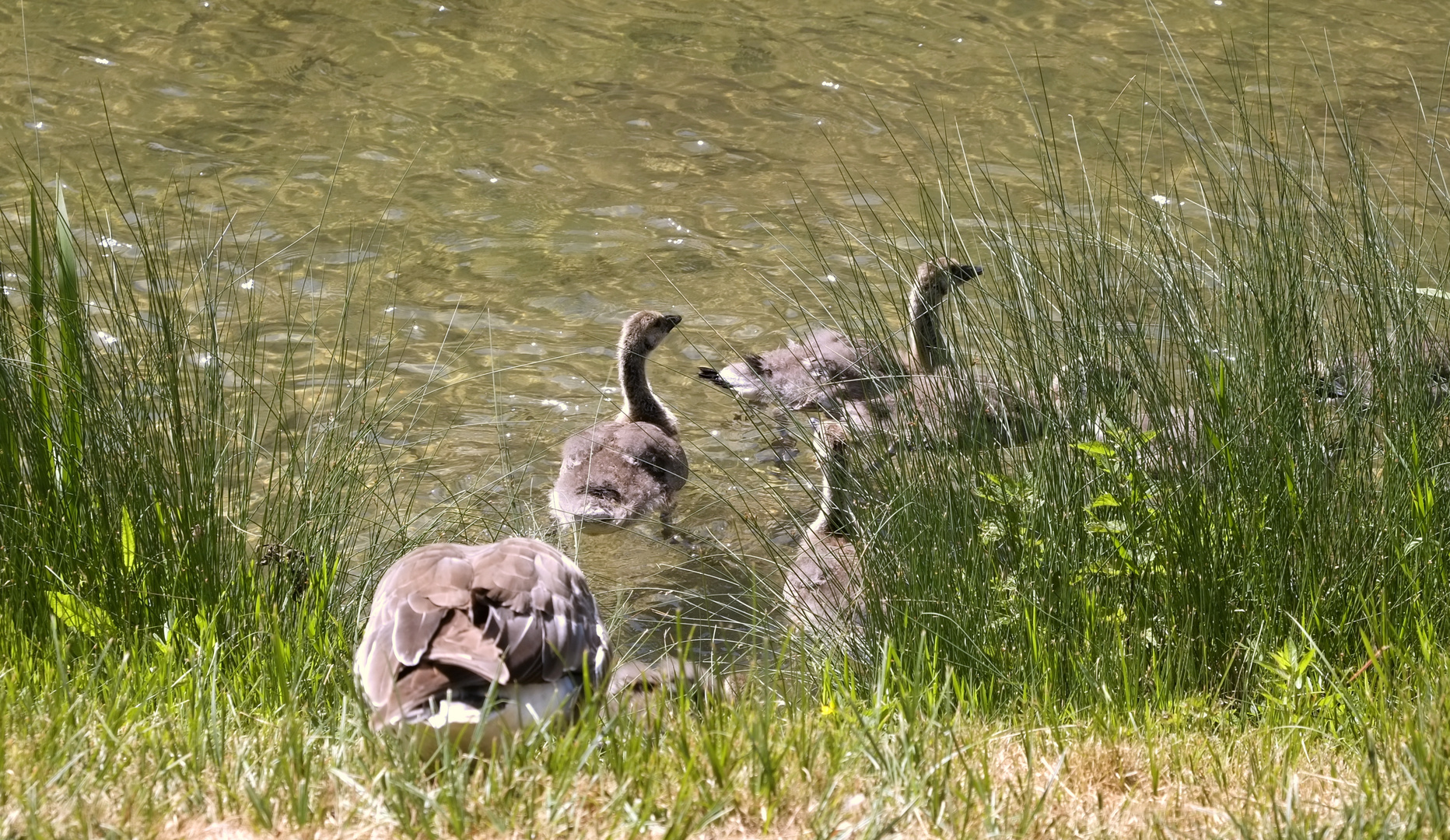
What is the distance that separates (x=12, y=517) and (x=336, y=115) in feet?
24.8

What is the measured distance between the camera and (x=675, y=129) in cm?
1184

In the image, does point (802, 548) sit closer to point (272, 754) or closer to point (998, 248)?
point (998, 248)

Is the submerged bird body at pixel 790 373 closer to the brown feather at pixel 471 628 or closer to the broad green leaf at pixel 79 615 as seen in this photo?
the brown feather at pixel 471 628

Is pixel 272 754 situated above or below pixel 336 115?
above

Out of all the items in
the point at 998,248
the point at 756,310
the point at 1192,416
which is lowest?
the point at 756,310

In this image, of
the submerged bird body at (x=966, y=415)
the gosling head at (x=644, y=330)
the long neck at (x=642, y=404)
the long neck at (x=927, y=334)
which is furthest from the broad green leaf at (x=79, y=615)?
the gosling head at (x=644, y=330)

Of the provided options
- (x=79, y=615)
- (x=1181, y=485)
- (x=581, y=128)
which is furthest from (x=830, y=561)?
(x=581, y=128)

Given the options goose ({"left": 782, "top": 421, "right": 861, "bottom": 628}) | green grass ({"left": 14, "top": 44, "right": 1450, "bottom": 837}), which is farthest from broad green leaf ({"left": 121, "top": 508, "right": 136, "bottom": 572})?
goose ({"left": 782, "top": 421, "right": 861, "bottom": 628})

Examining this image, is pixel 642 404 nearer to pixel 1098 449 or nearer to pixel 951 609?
pixel 951 609

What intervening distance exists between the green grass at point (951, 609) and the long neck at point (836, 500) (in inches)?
5.6

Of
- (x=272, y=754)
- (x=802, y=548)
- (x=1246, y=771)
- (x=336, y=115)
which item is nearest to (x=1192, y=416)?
(x=802, y=548)

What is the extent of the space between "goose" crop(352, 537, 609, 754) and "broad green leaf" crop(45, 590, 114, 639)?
33.9 inches

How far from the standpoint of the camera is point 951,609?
4.64 meters

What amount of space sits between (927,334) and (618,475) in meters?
1.69
